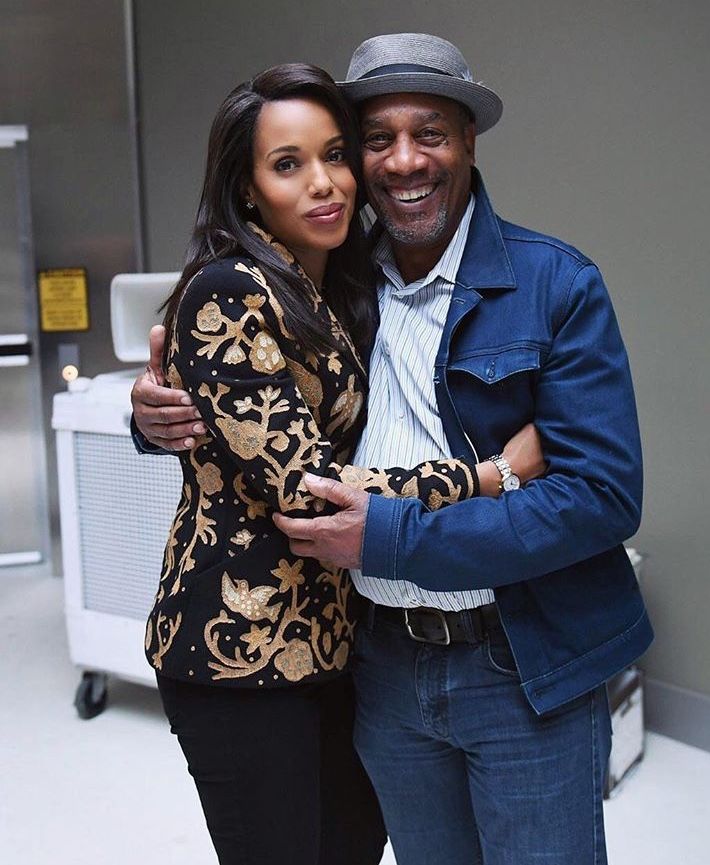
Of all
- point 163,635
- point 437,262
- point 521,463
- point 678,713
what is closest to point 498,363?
point 521,463

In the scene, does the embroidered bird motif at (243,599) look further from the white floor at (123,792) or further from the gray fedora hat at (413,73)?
the white floor at (123,792)

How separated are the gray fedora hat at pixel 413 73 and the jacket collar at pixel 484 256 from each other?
14 cm

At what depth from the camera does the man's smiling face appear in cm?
137

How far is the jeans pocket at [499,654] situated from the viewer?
1.33m

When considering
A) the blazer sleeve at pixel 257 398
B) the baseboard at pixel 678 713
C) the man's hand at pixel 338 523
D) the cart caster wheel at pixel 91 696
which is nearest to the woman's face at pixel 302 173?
the blazer sleeve at pixel 257 398

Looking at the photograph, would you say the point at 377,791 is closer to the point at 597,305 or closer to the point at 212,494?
the point at 212,494

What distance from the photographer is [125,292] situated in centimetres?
320

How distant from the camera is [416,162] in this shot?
1.36m

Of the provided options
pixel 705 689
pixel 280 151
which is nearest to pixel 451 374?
pixel 280 151

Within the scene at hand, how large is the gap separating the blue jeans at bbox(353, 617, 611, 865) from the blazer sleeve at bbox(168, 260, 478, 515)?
255mm

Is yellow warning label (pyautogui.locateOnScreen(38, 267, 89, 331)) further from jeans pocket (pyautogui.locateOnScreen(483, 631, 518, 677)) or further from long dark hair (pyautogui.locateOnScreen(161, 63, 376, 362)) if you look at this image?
jeans pocket (pyautogui.locateOnScreen(483, 631, 518, 677))

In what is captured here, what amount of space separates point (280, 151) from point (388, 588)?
0.60 meters

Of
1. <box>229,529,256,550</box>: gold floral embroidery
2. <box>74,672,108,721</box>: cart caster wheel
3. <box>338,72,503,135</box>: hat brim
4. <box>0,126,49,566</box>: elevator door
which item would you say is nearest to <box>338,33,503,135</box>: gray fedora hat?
<box>338,72,503,135</box>: hat brim

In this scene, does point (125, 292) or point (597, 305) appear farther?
point (125, 292)
